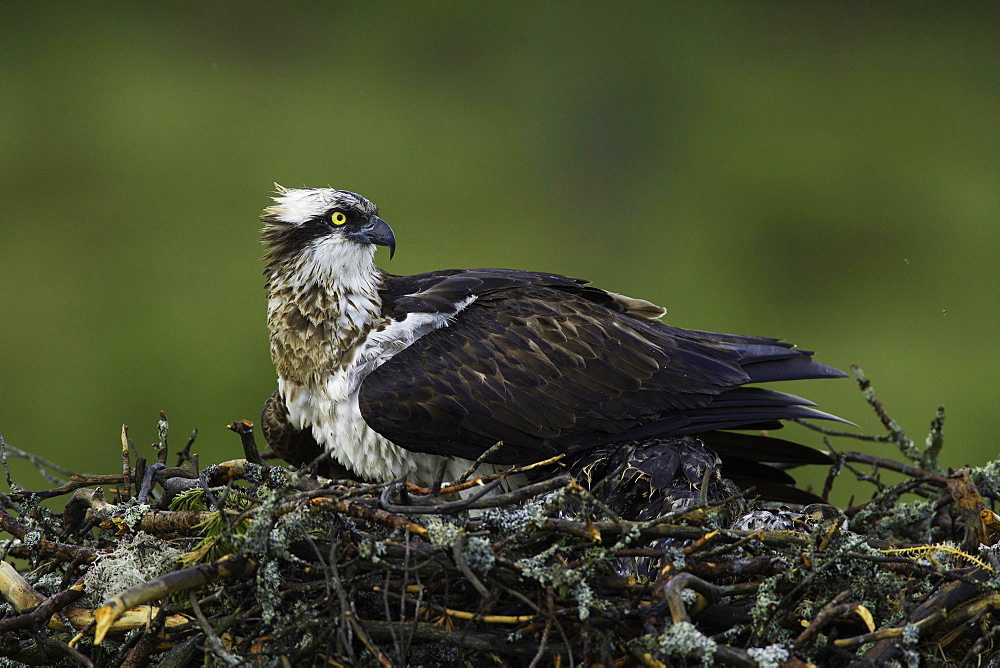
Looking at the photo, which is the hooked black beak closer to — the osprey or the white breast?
the osprey

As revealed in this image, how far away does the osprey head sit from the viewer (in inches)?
134

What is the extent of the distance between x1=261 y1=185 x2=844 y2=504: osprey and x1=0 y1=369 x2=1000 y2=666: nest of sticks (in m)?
0.58

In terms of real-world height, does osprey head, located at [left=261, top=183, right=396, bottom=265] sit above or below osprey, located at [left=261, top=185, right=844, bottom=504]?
above

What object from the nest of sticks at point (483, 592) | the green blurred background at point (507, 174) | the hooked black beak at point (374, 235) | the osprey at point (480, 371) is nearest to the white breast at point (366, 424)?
the osprey at point (480, 371)

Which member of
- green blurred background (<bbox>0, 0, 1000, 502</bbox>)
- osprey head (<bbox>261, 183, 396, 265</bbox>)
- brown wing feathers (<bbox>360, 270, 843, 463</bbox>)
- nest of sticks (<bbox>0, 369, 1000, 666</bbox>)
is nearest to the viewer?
nest of sticks (<bbox>0, 369, 1000, 666</bbox>)

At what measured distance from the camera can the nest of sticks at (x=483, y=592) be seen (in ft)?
7.38

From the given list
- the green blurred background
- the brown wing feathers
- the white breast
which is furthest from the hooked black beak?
the green blurred background

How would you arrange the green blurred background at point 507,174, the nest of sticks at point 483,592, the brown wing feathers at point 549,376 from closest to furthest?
the nest of sticks at point 483,592, the brown wing feathers at point 549,376, the green blurred background at point 507,174

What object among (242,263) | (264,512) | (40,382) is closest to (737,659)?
(264,512)

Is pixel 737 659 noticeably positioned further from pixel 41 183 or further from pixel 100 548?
pixel 41 183

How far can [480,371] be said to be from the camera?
10.4 feet

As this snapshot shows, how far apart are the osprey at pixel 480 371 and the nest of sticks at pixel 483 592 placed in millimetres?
583

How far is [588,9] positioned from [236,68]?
2.93 metres

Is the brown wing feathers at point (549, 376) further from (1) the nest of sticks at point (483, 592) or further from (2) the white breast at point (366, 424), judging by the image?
(1) the nest of sticks at point (483, 592)
